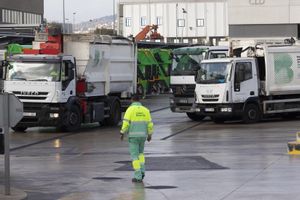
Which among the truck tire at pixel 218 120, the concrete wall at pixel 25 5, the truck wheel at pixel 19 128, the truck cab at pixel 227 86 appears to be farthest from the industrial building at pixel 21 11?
the truck cab at pixel 227 86

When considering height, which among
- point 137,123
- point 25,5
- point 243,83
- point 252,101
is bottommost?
point 252,101

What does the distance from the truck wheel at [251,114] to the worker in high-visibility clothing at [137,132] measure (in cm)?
1500

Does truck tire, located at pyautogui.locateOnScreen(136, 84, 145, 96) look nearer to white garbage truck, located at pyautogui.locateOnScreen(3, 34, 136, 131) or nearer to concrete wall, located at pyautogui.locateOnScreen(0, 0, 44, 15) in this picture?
white garbage truck, located at pyautogui.locateOnScreen(3, 34, 136, 131)

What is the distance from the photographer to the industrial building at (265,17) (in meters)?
62.9

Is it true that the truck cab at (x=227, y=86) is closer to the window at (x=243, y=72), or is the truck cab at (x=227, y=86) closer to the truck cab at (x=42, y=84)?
the window at (x=243, y=72)

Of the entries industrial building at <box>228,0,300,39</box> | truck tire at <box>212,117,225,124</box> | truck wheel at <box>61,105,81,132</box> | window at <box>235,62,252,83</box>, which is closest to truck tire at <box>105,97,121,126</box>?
truck wheel at <box>61,105,81,132</box>

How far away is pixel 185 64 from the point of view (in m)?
31.2

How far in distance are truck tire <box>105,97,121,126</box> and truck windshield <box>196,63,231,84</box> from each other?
3.37 m

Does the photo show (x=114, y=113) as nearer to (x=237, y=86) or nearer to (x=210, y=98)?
(x=210, y=98)

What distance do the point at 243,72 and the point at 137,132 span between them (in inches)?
598

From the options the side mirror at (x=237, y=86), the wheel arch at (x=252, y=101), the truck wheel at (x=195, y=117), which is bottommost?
the truck wheel at (x=195, y=117)

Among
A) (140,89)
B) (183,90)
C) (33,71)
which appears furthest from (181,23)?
(33,71)

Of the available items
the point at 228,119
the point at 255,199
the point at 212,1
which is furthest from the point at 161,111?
the point at 212,1

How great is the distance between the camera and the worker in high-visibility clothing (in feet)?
44.7
